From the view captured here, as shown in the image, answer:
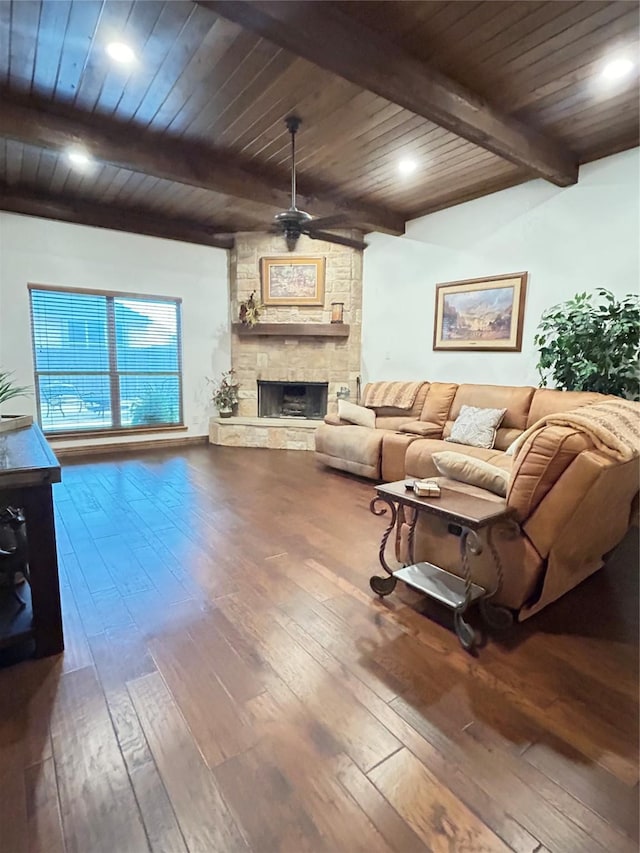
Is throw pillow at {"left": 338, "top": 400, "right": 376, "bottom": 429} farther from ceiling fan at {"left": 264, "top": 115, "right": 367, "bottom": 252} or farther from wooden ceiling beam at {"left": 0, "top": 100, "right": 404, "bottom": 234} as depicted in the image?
wooden ceiling beam at {"left": 0, "top": 100, "right": 404, "bottom": 234}

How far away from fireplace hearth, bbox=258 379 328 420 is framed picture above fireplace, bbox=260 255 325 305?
117 cm

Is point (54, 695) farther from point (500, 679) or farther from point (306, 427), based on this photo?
point (306, 427)

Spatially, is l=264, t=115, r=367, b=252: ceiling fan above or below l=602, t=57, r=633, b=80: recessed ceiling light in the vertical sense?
below

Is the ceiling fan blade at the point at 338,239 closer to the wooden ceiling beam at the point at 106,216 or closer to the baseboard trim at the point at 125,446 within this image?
the wooden ceiling beam at the point at 106,216

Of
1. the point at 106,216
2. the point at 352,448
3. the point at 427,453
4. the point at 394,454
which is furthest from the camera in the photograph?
the point at 106,216

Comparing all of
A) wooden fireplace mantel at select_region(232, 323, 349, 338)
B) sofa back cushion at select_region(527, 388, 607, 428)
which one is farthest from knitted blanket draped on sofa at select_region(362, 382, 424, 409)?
sofa back cushion at select_region(527, 388, 607, 428)

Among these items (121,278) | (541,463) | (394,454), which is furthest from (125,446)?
(541,463)

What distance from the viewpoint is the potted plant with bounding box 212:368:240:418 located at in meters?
6.09

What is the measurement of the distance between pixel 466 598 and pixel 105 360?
5.19m

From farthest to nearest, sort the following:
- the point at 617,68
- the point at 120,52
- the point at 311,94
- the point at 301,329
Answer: the point at 301,329 < the point at 311,94 < the point at 617,68 < the point at 120,52

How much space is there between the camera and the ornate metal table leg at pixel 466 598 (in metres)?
1.80

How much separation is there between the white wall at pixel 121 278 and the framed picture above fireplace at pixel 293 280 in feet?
2.33

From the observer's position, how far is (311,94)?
2.90 metres

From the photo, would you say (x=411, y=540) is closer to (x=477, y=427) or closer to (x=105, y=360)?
(x=477, y=427)
